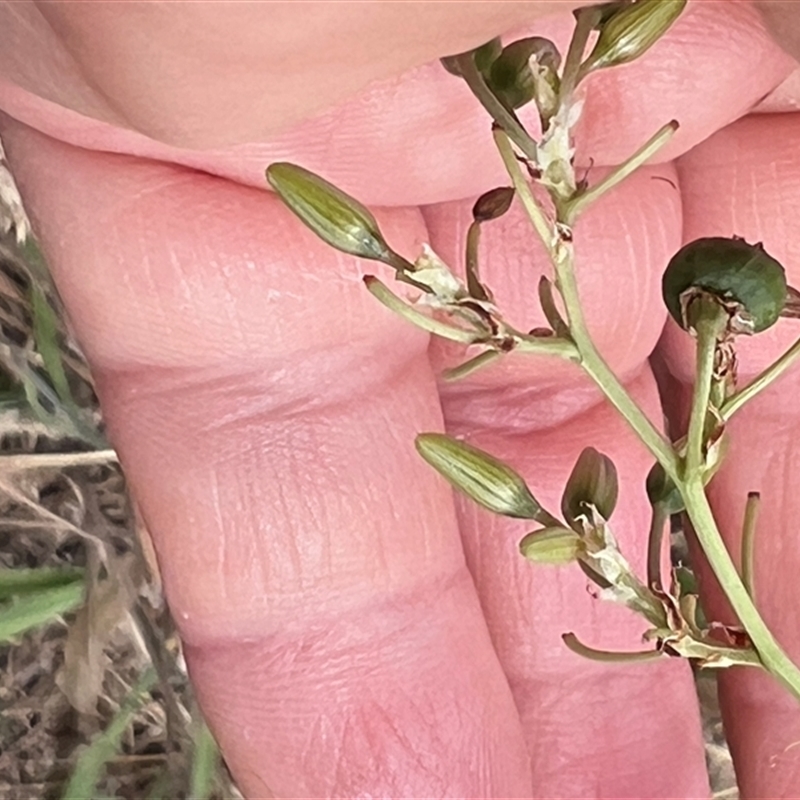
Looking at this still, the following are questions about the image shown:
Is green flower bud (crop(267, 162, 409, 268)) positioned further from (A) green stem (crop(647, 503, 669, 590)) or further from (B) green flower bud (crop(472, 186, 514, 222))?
(A) green stem (crop(647, 503, 669, 590))

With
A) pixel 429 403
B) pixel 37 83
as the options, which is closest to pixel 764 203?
pixel 429 403

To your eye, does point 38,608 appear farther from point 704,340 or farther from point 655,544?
point 704,340

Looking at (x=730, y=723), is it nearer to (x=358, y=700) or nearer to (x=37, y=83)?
(x=358, y=700)

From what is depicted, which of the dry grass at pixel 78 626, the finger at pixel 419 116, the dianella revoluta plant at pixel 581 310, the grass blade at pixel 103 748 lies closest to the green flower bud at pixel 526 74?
the dianella revoluta plant at pixel 581 310

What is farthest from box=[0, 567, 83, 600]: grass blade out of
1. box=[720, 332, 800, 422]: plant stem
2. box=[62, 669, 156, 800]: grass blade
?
box=[720, 332, 800, 422]: plant stem

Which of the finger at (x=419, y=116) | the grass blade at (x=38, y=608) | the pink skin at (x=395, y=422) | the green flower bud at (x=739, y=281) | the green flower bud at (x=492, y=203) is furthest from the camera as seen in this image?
the grass blade at (x=38, y=608)

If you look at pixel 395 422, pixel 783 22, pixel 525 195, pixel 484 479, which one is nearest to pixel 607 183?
pixel 525 195

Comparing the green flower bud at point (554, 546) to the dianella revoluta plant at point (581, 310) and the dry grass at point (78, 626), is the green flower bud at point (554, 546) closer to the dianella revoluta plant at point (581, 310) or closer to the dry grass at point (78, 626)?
the dianella revoluta plant at point (581, 310)

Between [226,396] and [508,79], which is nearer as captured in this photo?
[508,79]
